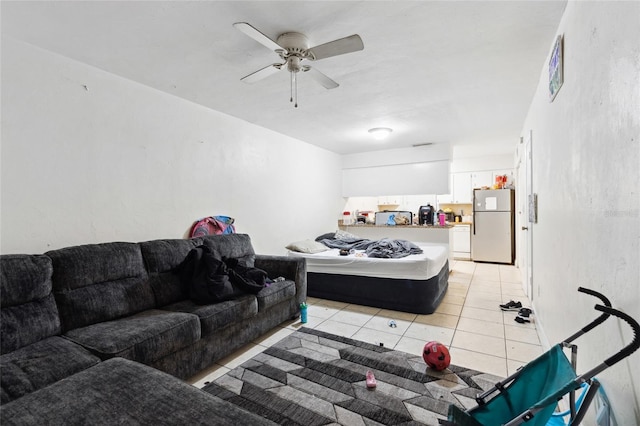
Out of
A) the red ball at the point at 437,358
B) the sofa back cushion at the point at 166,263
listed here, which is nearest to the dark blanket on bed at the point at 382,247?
the red ball at the point at 437,358

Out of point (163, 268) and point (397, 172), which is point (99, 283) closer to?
point (163, 268)

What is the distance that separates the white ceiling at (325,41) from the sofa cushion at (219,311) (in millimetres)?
2013

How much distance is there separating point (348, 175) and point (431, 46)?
4.34 meters

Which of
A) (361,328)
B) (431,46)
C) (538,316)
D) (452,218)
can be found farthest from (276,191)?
(452,218)

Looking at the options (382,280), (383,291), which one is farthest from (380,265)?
(383,291)

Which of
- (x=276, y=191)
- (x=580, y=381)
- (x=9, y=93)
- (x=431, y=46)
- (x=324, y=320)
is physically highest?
(x=431, y=46)

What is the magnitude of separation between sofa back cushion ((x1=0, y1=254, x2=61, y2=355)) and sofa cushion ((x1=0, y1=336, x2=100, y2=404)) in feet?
0.24

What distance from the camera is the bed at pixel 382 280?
3.40 metres

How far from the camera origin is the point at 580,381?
896mm

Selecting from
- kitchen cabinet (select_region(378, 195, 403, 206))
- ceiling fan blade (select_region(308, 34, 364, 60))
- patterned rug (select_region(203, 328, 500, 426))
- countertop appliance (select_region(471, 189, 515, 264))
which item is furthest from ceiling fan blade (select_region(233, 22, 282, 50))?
kitchen cabinet (select_region(378, 195, 403, 206))

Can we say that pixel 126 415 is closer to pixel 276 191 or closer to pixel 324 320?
pixel 324 320

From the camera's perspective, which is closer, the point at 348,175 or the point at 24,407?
the point at 24,407

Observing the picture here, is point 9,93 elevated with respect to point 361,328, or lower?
elevated

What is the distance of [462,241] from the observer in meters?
6.96
